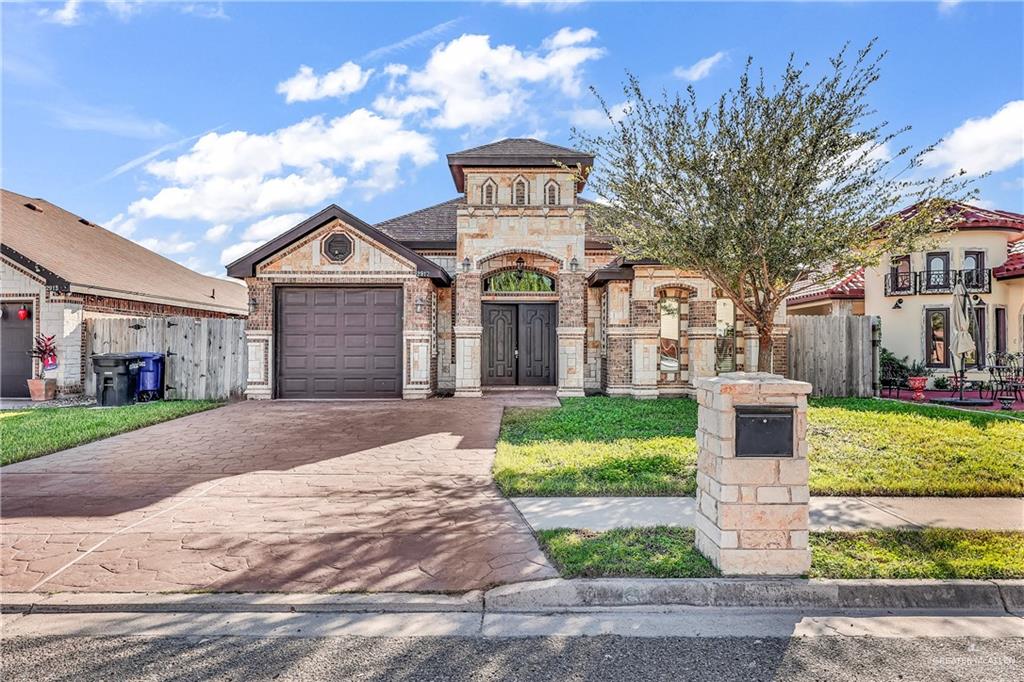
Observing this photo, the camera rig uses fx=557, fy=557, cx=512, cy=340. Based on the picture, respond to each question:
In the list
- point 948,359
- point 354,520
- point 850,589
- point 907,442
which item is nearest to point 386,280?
point 354,520

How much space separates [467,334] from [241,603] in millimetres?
11819

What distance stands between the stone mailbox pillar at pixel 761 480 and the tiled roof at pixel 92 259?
16.1 metres

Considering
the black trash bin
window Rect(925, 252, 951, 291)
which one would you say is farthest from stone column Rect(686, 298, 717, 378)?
the black trash bin

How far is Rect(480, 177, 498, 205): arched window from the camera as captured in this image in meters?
15.6

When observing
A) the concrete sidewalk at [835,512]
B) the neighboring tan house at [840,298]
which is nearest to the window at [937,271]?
the neighboring tan house at [840,298]

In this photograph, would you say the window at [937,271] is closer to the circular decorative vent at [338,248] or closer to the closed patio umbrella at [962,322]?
the closed patio umbrella at [962,322]

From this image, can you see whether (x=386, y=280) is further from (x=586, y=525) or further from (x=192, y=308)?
(x=586, y=525)

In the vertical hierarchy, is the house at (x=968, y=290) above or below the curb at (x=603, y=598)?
above

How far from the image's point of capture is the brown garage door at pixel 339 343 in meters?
14.5

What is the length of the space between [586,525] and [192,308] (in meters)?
19.0

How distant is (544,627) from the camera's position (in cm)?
348

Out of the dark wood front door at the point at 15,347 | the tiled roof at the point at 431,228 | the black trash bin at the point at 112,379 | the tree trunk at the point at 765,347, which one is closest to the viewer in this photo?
the tree trunk at the point at 765,347

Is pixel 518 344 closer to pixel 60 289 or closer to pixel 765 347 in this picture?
pixel 765 347

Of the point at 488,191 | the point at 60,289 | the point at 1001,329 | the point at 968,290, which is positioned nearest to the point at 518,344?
the point at 488,191
